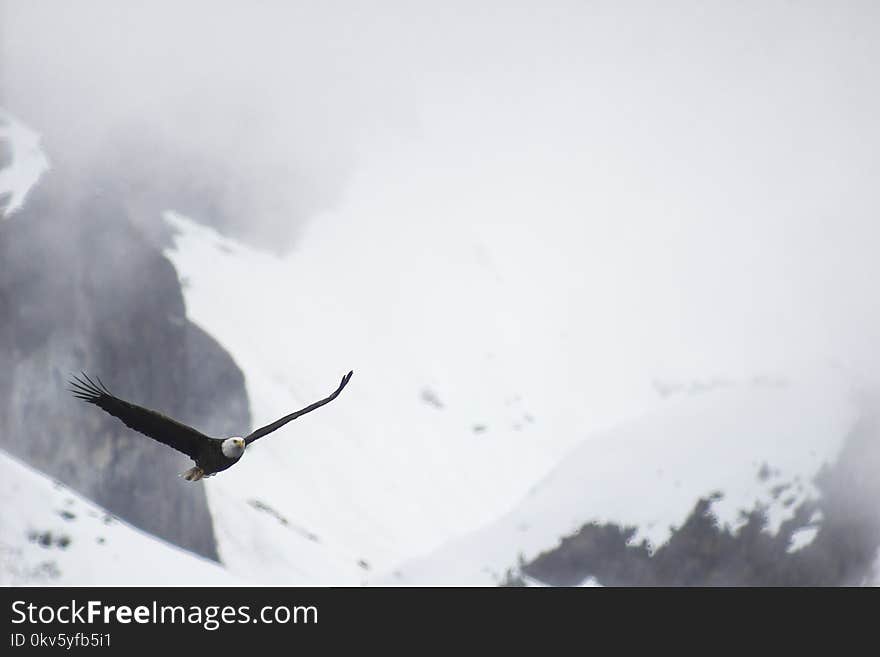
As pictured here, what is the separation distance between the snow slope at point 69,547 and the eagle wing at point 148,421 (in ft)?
200

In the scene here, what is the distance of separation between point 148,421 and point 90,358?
12997 cm

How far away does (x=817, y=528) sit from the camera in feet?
508

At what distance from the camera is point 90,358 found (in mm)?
182250

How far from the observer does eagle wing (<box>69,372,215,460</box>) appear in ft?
178

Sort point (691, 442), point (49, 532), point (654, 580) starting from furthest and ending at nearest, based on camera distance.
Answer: point (691, 442) → point (654, 580) → point (49, 532)

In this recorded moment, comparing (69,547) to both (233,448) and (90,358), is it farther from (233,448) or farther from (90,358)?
(233,448)

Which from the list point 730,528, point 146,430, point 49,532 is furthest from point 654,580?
point 146,430

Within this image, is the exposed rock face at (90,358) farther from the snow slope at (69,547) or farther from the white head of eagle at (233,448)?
the white head of eagle at (233,448)

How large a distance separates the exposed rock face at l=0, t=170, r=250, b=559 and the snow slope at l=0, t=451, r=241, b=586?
34326 millimetres
